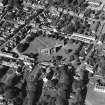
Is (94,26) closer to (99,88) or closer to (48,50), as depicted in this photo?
(48,50)

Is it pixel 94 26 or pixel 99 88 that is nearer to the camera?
pixel 99 88

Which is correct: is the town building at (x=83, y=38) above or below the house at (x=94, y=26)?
below

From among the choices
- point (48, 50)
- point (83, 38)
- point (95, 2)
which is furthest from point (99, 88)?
point (95, 2)

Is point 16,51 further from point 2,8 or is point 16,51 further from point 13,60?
point 2,8

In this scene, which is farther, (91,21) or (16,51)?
(91,21)

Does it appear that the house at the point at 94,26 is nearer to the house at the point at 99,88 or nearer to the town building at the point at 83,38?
the town building at the point at 83,38

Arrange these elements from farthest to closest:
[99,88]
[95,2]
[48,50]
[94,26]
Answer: [95,2]
[94,26]
[48,50]
[99,88]

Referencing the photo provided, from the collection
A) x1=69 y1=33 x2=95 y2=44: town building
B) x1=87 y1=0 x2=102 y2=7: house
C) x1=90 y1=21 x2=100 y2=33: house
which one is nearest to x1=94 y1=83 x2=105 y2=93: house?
x1=69 y1=33 x2=95 y2=44: town building

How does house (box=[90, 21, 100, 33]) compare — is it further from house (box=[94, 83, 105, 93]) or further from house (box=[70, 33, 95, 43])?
house (box=[94, 83, 105, 93])

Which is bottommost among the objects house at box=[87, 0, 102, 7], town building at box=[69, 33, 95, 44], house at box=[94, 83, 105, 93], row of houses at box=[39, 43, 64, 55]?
house at box=[94, 83, 105, 93]

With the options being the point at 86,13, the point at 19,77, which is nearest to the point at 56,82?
the point at 19,77

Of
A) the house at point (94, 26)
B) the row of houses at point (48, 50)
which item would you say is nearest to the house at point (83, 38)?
the house at point (94, 26)
